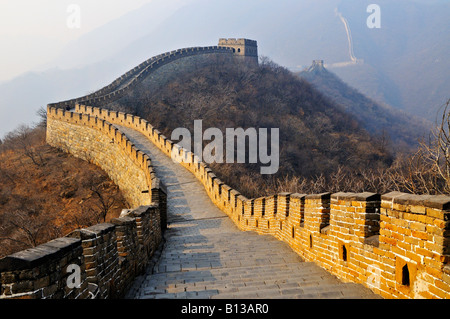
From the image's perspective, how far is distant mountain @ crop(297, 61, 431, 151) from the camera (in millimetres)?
63312

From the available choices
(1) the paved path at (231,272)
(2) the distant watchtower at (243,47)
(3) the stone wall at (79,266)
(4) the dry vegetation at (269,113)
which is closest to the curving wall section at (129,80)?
(4) the dry vegetation at (269,113)

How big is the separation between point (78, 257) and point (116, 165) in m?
19.3

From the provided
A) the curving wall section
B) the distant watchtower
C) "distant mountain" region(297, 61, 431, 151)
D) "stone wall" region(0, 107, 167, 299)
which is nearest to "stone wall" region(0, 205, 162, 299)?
"stone wall" region(0, 107, 167, 299)

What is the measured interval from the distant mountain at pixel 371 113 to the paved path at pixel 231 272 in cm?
5273

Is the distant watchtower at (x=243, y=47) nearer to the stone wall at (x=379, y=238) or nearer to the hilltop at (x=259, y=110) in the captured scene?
the hilltop at (x=259, y=110)

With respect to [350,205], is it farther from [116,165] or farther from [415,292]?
[116,165]

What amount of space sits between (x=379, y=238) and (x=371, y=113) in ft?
244

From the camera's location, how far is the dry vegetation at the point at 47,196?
58.0 ft

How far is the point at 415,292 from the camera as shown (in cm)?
337

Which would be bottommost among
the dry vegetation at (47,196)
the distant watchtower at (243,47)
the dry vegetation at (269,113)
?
the dry vegetation at (47,196)

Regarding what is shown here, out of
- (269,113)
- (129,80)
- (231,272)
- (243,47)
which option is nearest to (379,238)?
(231,272)

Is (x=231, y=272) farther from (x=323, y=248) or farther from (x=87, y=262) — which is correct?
(x=87, y=262)

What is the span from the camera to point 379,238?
3.94 metres

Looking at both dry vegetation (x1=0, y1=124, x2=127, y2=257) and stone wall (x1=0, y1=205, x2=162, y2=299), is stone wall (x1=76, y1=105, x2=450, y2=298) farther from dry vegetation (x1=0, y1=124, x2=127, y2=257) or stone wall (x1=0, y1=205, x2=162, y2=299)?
dry vegetation (x1=0, y1=124, x2=127, y2=257)
